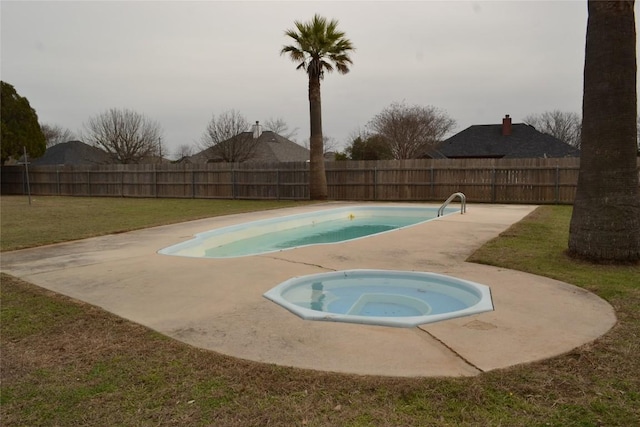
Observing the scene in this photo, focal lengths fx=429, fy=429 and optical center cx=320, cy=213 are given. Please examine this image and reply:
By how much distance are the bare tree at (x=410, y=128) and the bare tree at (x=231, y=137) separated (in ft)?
36.2

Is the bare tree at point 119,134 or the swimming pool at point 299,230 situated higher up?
the bare tree at point 119,134

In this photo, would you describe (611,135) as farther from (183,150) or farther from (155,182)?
(183,150)

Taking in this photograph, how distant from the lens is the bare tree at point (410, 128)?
34312 millimetres

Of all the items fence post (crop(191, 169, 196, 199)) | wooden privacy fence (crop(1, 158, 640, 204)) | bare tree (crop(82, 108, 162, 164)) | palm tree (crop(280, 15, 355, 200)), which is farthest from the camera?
bare tree (crop(82, 108, 162, 164))

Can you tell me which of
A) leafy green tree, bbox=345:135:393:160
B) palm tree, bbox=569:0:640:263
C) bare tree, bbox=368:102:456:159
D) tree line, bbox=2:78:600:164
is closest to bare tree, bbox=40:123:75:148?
tree line, bbox=2:78:600:164

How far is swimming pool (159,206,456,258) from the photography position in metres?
8.88

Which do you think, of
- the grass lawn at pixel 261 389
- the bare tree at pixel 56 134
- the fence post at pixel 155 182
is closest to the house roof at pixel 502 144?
the fence post at pixel 155 182

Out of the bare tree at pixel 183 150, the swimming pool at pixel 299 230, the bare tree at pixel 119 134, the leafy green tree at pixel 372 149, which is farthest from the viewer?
the bare tree at pixel 183 150

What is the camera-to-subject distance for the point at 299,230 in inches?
492

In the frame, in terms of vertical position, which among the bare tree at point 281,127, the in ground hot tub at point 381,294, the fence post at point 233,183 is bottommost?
the in ground hot tub at point 381,294

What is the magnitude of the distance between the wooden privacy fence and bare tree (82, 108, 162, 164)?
11.8m

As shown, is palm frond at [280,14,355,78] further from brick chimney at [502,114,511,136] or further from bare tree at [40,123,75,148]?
bare tree at [40,123,75,148]

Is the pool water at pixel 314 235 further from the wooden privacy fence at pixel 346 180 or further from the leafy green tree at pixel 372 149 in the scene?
the leafy green tree at pixel 372 149

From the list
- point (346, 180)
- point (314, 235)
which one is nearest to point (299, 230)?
point (314, 235)
